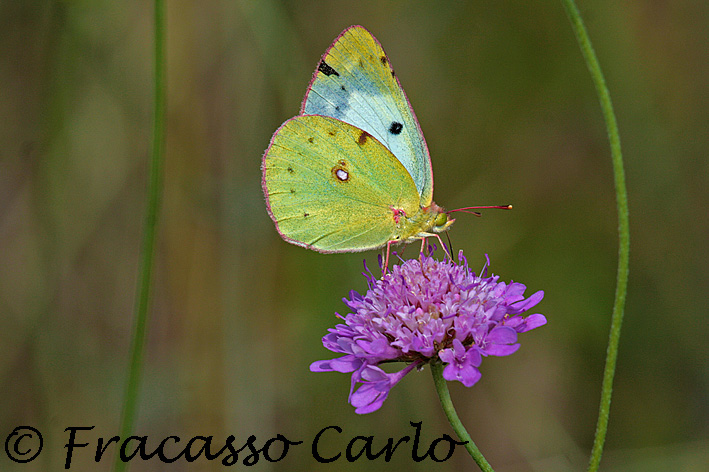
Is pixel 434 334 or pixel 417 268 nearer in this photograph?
pixel 434 334

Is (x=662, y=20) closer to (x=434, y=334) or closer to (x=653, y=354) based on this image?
(x=653, y=354)

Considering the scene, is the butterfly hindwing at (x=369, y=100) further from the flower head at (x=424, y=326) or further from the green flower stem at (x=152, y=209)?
the green flower stem at (x=152, y=209)

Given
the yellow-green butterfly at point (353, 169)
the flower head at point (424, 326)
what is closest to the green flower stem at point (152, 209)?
the yellow-green butterfly at point (353, 169)

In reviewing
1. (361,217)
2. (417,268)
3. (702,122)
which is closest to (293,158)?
(361,217)

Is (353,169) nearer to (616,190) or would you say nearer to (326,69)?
(326,69)

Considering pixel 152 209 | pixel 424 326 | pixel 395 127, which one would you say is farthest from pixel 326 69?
pixel 424 326

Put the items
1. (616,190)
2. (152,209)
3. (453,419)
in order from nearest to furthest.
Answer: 1. (616,190)
2. (453,419)
3. (152,209)

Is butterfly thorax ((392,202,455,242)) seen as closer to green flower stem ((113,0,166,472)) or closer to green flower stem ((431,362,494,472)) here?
green flower stem ((431,362,494,472))
